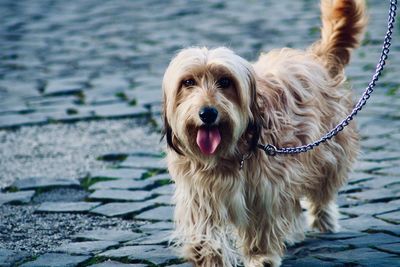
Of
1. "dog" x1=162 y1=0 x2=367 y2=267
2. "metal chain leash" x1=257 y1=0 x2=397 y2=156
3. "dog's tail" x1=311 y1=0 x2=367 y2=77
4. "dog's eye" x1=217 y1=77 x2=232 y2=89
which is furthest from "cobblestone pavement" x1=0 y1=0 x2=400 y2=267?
"dog's eye" x1=217 y1=77 x2=232 y2=89

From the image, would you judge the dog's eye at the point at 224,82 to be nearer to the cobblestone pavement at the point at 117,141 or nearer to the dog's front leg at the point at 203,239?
the dog's front leg at the point at 203,239

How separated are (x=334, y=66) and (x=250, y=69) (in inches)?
66.4

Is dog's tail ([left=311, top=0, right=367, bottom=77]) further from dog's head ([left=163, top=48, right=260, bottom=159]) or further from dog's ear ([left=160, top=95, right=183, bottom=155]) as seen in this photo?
dog's ear ([left=160, top=95, right=183, bottom=155])

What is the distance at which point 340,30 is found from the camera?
680 centimetres

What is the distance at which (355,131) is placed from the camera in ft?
21.8

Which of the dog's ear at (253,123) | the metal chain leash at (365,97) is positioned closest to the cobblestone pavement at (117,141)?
the metal chain leash at (365,97)

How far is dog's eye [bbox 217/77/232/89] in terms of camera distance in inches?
200

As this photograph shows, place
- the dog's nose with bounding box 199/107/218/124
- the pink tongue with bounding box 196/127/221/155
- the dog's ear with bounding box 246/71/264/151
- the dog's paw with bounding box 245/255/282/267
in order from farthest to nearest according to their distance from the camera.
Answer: the dog's paw with bounding box 245/255/282/267 → the dog's ear with bounding box 246/71/264/151 → the pink tongue with bounding box 196/127/221/155 → the dog's nose with bounding box 199/107/218/124

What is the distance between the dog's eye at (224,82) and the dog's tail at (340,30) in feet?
5.92

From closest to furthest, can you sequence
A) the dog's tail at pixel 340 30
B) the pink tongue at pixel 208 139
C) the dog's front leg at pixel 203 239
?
the pink tongue at pixel 208 139, the dog's front leg at pixel 203 239, the dog's tail at pixel 340 30

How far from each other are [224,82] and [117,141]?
13.8 feet

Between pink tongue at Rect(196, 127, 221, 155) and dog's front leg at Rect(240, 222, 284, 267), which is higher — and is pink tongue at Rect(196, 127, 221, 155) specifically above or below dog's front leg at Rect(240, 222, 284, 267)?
above

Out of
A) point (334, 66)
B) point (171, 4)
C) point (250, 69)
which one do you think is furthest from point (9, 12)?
point (250, 69)

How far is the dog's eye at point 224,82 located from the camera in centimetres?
509
